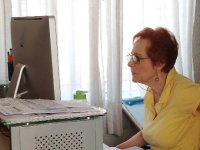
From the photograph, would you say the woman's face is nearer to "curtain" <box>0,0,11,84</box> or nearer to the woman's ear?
the woman's ear

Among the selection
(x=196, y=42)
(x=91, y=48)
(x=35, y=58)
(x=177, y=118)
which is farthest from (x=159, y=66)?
(x=196, y=42)

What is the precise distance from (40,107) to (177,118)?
0.97 meters

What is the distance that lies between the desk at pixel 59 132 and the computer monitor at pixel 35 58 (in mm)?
262

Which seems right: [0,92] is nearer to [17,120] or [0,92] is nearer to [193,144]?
[193,144]

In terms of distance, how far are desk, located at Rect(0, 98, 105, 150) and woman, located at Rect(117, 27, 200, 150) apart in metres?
0.89

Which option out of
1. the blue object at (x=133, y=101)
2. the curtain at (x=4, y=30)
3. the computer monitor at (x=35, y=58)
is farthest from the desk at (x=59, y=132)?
the blue object at (x=133, y=101)

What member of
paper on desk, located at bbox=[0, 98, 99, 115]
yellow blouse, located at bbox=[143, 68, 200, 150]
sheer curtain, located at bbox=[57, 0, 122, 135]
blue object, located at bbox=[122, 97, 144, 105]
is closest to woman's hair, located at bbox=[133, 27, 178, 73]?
yellow blouse, located at bbox=[143, 68, 200, 150]

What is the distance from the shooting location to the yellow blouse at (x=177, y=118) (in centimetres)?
165

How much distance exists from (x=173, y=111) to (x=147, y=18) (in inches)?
41.7

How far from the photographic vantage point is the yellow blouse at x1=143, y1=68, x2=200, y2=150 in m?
1.65

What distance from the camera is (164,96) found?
1.75 m

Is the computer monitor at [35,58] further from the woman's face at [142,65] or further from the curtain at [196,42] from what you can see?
the curtain at [196,42]

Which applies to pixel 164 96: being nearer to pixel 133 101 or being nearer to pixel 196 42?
pixel 133 101

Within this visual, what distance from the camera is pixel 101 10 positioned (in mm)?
2381
